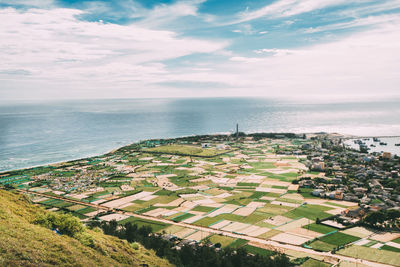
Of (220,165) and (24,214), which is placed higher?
(24,214)

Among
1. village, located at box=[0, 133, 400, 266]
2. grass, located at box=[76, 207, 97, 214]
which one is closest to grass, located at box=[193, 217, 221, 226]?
village, located at box=[0, 133, 400, 266]

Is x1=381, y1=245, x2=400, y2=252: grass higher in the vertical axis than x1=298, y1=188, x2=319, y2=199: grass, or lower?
lower

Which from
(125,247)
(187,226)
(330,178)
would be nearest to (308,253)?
(187,226)

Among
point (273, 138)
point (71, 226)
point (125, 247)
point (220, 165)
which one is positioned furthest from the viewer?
point (273, 138)

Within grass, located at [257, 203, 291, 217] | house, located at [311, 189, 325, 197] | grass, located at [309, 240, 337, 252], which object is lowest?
grass, located at [257, 203, 291, 217]

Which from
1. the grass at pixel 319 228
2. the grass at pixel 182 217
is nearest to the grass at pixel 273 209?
the grass at pixel 319 228

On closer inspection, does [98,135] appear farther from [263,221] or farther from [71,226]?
[71,226]

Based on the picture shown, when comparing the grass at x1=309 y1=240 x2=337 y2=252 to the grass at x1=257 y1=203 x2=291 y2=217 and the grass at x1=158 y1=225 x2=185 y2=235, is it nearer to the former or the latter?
the grass at x1=257 y1=203 x2=291 y2=217

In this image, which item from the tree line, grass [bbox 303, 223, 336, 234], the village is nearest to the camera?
the tree line
